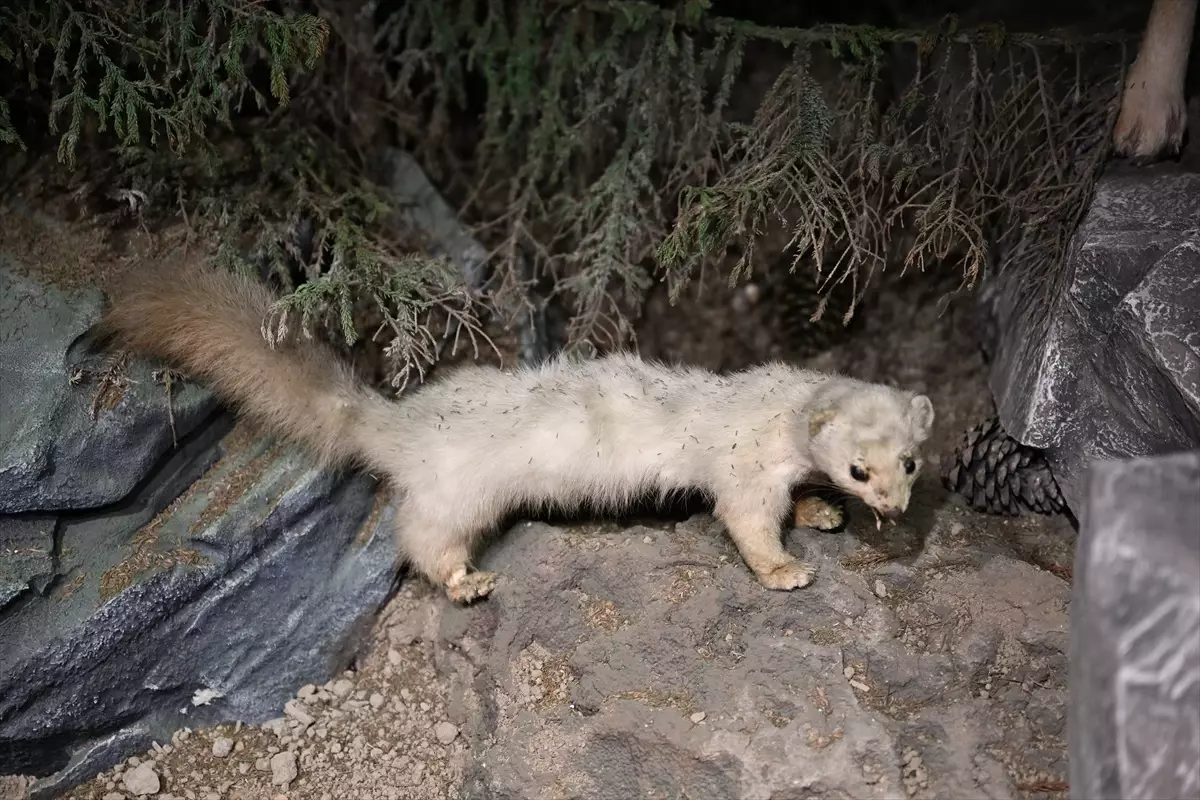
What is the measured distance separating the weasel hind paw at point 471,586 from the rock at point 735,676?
0.05 metres

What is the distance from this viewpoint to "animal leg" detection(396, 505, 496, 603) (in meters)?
3.43

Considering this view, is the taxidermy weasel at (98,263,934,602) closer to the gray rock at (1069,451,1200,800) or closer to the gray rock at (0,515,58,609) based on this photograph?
the gray rock at (0,515,58,609)

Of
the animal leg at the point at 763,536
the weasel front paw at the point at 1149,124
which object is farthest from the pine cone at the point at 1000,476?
the weasel front paw at the point at 1149,124

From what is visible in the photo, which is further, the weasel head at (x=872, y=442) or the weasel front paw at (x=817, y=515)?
the weasel front paw at (x=817, y=515)

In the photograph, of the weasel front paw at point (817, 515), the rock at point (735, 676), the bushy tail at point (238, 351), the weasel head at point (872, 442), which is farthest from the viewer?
the weasel front paw at point (817, 515)

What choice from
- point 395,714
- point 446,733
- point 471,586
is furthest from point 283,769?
point 471,586

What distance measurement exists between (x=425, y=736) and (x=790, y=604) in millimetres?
1275

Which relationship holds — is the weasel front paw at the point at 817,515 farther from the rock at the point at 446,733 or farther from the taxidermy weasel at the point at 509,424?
the rock at the point at 446,733

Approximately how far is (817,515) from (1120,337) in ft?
3.54

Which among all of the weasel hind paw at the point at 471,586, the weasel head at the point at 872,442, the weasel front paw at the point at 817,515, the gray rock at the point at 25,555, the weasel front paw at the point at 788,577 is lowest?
the weasel hind paw at the point at 471,586

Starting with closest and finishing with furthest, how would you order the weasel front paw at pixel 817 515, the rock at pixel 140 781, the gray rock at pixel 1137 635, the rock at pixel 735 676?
1. the gray rock at pixel 1137 635
2. the rock at pixel 735 676
3. the rock at pixel 140 781
4. the weasel front paw at pixel 817 515

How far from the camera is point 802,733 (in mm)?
2713

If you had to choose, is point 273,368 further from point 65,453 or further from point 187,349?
point 65,453

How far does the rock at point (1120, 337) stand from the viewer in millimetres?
2871
